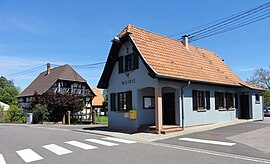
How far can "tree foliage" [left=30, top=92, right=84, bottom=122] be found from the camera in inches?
1219

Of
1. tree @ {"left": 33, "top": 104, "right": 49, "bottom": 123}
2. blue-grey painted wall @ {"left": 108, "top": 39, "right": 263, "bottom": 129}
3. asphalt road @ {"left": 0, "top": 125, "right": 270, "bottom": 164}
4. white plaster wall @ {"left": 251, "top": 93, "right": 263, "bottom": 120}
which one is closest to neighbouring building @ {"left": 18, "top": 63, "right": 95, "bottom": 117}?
tree @ {"left": 33, "top": 104, "right": 49, "bottom": 123}

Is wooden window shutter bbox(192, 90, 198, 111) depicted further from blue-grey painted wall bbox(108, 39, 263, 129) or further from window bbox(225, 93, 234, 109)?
window bbox(225, 93, 234, 109)

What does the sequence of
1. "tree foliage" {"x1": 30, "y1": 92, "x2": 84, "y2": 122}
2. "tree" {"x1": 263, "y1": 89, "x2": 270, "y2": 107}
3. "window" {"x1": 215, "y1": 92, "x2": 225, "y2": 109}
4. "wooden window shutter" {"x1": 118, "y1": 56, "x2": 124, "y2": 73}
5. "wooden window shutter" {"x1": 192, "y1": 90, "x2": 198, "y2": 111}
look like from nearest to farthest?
"wooden window shutter" {"x1": 192, "y1": 90, "x2": 198, "y2": 111}, "wooden window shutter" {"x1": 118, "y1": 56, "x2": 124, "y2": 73}, "window" {"x1": 215, "y1": 92, "x2": 225, "y2": 109}, "tree foliage" {"x1": 30, "y1": 92, "x2": 84, "y2": 122}, "tree" {"x1": 263, "y1": 89, "x2": 270, "y2": 107}

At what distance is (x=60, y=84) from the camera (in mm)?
42188

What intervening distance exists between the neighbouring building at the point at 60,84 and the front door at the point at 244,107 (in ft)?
82.7

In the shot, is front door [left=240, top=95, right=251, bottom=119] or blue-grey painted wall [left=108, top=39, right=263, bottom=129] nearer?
blue-grey painted wall [left=108, top=39, right=263, bottom=129]

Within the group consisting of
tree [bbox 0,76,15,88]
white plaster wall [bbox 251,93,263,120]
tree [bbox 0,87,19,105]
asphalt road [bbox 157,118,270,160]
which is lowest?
asphalt road [bbox 157,118,270,160]

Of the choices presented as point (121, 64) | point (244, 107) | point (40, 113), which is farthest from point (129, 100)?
point (40, 113)

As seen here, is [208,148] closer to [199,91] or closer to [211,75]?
[199,91]

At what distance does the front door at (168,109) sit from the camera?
18281mm

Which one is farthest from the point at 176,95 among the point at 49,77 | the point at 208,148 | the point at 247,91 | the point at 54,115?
the point at 49,77

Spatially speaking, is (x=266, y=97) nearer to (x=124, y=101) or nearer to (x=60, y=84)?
(x=60, y=84)

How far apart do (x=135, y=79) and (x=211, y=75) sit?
22.2 ft

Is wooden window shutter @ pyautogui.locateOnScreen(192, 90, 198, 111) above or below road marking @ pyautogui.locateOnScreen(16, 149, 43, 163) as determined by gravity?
above
